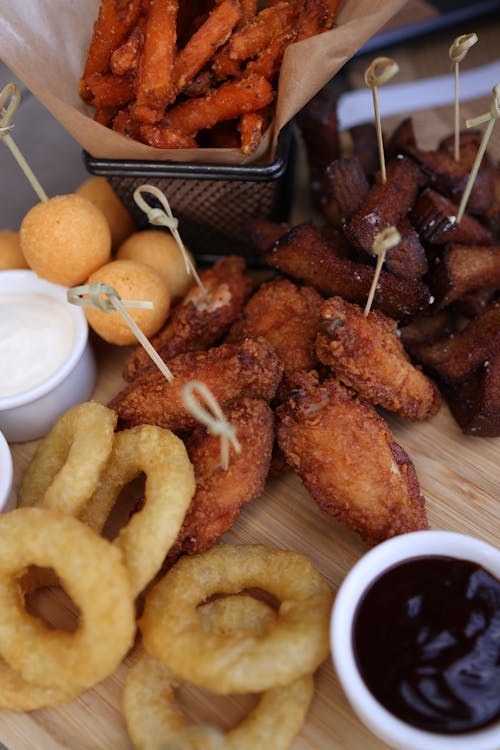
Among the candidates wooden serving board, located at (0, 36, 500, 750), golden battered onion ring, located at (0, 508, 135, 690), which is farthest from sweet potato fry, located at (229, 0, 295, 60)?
golden battered onion ring, located at (0, 508, 135, 690)

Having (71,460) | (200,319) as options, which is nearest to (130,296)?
(200,319)

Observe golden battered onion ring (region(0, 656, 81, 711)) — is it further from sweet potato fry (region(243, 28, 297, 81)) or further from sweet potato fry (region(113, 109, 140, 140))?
sweet potato fry (region(243, 28, 297, 81))

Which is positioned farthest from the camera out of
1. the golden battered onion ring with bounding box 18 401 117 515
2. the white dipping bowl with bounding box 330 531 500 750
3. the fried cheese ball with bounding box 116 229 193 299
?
the fried cheese ball with bounding box 116 229 193 299

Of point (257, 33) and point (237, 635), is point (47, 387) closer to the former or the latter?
point (237, 635)

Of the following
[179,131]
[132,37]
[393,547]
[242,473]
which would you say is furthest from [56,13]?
[393,547]

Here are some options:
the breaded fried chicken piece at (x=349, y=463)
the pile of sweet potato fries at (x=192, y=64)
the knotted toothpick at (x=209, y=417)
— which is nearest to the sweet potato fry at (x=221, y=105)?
the pile of sweet potato fries at (x=192, y=64)

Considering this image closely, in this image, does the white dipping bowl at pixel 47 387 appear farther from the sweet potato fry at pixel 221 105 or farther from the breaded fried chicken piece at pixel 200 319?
the sweet potato fry at pixel 221 105
